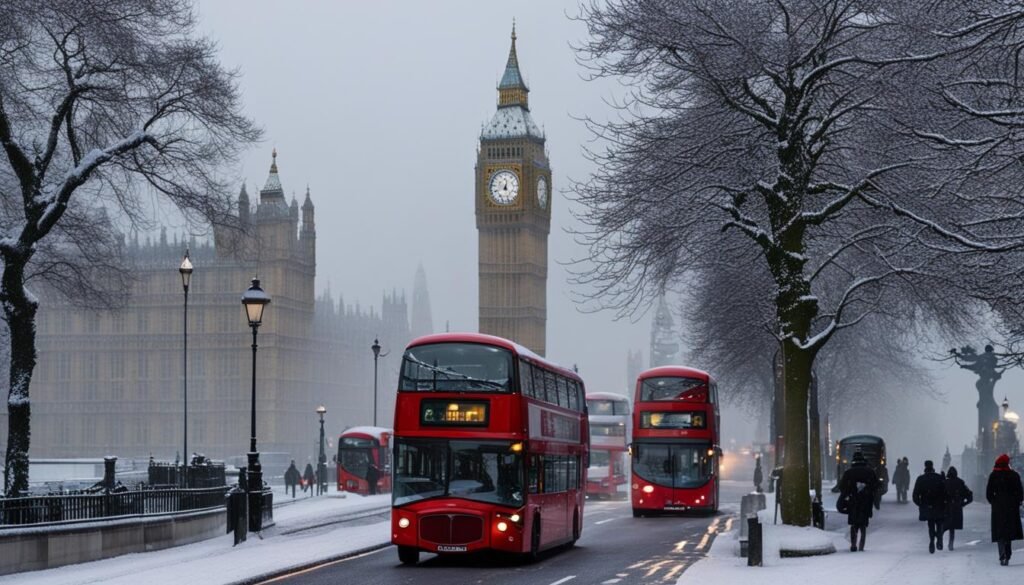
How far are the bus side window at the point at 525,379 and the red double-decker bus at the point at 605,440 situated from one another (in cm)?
3691

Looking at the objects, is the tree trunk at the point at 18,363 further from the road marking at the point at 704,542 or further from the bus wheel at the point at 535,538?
the road marking at the point at 704,542

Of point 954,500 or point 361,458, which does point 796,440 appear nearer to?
point 954,500

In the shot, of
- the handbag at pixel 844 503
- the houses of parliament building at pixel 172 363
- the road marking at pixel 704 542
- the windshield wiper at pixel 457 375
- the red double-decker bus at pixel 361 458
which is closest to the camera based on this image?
the windshield wiper at pixel 457 375

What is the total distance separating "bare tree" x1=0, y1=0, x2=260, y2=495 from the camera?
27.4 m

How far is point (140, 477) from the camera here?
162 feet

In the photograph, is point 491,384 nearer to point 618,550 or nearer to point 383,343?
point 618,550

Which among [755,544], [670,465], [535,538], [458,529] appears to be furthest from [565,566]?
[670,465]

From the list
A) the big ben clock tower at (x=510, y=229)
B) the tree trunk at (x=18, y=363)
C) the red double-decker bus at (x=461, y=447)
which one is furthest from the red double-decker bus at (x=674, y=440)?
the big ben clock tower at (x=510, y=229)

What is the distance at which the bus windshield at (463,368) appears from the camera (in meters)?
23.5

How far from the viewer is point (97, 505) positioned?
2575 centimetres

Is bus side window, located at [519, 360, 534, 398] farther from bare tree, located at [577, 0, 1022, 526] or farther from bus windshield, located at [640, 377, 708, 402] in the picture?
bus windshield, located at [640, 377, 708, 402]

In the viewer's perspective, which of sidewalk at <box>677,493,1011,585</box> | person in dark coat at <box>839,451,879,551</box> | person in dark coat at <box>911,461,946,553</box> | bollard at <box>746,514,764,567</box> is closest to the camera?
sidewalk at <box>677,493,1011,585</box>

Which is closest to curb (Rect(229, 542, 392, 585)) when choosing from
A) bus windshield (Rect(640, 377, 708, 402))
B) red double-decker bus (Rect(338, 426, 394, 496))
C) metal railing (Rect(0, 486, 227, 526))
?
metal railing (Rect(0, 486, 227, 526))

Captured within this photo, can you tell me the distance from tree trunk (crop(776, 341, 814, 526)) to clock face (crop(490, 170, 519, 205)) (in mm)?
124179
